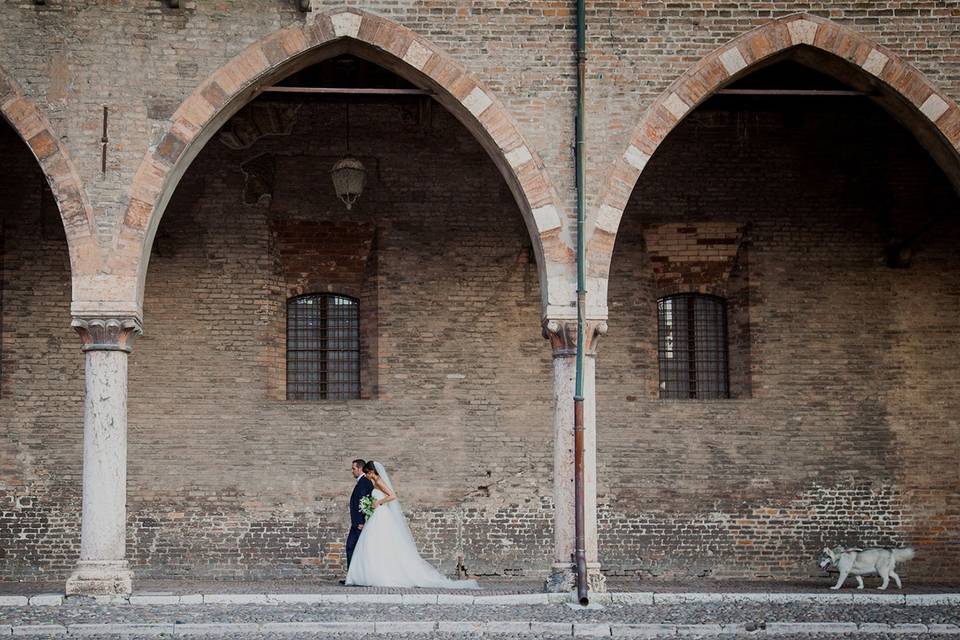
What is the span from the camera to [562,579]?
15.1 metres

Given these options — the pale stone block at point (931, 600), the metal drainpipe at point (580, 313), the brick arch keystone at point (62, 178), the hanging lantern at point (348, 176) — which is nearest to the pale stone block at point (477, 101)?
the metal drainpipe at point (580, 313)

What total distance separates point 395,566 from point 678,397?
16.2 ft

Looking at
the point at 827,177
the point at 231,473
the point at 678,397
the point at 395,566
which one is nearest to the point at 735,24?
the point at 827,177

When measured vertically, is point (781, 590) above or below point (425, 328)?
below

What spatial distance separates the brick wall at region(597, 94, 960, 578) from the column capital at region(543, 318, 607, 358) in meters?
3.49

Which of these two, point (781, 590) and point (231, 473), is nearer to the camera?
point (781, 590)

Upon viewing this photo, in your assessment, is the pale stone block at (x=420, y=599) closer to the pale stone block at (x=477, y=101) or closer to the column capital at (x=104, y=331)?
the column capital at (x=104, y=331)

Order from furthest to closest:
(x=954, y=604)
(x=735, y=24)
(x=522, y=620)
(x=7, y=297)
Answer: (x=7, y=297) < (x=735, y=24) < (x=954, y=604) < (x=522, y=620)

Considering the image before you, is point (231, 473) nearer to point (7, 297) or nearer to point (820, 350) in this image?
point (7, 297)

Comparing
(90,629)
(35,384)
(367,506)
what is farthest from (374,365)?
(90,629)

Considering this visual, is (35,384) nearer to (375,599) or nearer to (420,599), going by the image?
(375,599)

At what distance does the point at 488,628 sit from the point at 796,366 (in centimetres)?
760

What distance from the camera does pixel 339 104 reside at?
1923 cm

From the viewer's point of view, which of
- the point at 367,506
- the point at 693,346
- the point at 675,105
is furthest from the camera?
the point at 693,346
